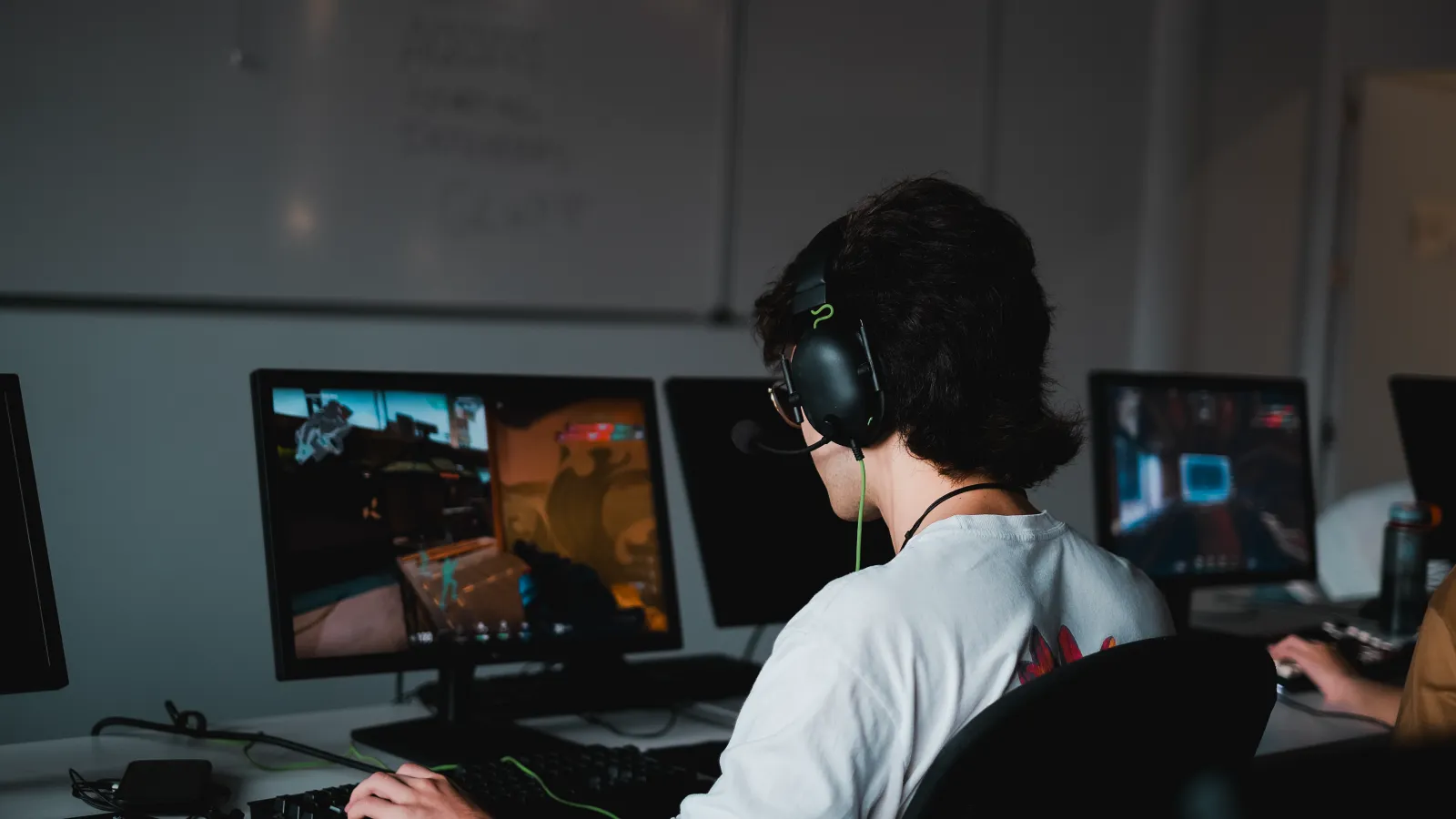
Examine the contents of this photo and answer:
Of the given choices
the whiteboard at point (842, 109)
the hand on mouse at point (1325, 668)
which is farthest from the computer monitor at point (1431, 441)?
the whiteboard at point (842, 109)

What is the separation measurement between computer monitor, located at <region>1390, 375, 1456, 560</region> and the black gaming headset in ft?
5.40

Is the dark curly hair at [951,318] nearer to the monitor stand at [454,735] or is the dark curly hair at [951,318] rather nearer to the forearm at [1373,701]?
the monitor stand at [454,735]

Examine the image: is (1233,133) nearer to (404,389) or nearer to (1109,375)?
(1109,375)

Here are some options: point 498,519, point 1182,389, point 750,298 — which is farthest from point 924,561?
point 750,298

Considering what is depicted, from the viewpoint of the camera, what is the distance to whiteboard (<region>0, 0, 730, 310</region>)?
8.03 ft

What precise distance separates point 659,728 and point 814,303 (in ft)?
2.50

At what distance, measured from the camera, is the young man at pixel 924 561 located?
91 cm

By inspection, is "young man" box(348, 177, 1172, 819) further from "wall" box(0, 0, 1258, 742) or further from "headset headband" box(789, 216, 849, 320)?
"wall" box(0, 0, 1258, 742)

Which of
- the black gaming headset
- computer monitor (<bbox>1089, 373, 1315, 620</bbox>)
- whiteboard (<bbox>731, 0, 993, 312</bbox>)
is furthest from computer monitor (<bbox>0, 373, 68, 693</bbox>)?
whiteboard (<bbox>731, 0, 993, 312</bbox>)

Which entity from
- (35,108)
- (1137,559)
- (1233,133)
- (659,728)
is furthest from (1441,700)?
(1233,133)

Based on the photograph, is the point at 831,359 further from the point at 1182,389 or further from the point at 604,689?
the point at 1182,389

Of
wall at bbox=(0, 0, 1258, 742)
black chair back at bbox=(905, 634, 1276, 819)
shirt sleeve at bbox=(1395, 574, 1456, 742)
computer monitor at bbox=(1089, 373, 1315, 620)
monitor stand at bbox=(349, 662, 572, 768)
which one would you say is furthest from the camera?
wall at bbox=(0, 0, 1258, 742)

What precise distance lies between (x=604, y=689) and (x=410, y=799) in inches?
26.1

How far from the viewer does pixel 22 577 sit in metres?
1.25
